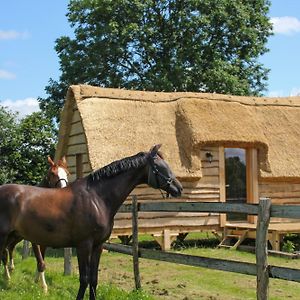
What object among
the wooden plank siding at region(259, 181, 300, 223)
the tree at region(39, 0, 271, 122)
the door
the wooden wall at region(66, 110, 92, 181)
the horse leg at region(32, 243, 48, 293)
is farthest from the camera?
the tree at region(39, 0, 271, 122)

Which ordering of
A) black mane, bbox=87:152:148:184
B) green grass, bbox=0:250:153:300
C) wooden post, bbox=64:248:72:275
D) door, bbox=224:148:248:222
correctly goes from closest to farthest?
black mane, bbox=87:152:148:184
green grass, bbox=0:250:153:300
wooden post, bbox=64:248:72:275
door, bbox=224:148:248:222

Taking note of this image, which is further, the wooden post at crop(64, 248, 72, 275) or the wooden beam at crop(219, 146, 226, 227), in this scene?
the wooden beam at crop(219, 146, 226, 227)

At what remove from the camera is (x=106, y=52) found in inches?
1002

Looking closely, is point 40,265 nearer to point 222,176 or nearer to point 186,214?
point 186,214

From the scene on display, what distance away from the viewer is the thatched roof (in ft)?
46.0

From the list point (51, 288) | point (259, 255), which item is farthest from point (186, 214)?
point (259, 255)

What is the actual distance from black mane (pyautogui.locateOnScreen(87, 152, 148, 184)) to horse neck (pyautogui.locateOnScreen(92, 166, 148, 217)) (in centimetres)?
5

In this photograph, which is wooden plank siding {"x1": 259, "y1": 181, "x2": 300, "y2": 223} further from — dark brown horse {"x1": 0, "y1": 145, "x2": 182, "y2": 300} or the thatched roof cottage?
dark brown horse {"x1": 0, "y1": 145, "x2": 182, "y2": 300}

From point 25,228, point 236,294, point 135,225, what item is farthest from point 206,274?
point 25,228

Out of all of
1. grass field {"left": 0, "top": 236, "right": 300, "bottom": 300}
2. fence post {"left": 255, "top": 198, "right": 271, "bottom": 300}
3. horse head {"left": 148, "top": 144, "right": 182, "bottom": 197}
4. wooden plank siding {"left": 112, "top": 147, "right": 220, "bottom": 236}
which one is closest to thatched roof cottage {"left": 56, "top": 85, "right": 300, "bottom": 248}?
wooden plank siding {"left": 112, "top": 147, "right": 220, "bottom": 236}

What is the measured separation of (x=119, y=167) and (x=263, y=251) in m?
2.12

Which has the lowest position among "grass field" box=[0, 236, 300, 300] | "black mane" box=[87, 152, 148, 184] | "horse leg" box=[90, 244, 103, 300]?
"grass field" box=[0, 236, 300, 300]

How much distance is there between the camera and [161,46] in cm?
2659

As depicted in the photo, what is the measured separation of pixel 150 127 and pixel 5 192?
790 centimetres
